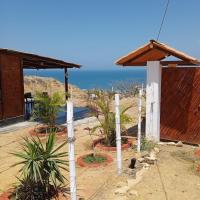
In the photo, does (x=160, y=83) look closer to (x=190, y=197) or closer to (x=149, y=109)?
(x=149, y=109)

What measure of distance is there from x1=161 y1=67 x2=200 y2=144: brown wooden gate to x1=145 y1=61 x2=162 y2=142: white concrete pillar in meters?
0.19

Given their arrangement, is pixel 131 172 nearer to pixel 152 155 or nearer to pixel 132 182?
pixel 132 182

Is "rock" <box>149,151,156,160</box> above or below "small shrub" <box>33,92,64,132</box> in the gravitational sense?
below

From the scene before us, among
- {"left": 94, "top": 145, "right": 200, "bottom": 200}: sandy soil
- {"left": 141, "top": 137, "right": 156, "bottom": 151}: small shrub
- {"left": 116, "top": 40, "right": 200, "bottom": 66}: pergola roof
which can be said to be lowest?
{"left": 94, "top": 145, "right": 200, "bottom": 200}: sandy soil

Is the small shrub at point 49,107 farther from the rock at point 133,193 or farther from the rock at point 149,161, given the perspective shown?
the rock at point 133,193

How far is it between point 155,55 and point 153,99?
51.6 inches

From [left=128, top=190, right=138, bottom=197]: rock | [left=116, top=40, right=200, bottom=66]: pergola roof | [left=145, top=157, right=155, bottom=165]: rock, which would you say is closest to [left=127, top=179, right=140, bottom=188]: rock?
[left=128, top=190, right=138, bottom=197]: rock

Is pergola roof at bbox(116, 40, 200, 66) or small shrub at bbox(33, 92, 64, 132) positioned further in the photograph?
small shrub at bbox(33, 92, 64, 132)

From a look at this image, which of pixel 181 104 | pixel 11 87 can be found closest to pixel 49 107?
pixel 11 87

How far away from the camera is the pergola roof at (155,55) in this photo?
27.0 feet

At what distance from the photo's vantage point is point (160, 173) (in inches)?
243

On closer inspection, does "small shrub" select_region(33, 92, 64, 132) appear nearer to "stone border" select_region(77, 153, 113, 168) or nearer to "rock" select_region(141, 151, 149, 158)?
"stone border" select_region(77, 153, 113, 168)

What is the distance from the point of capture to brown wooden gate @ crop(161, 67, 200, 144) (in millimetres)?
8344

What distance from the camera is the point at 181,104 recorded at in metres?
8.55
